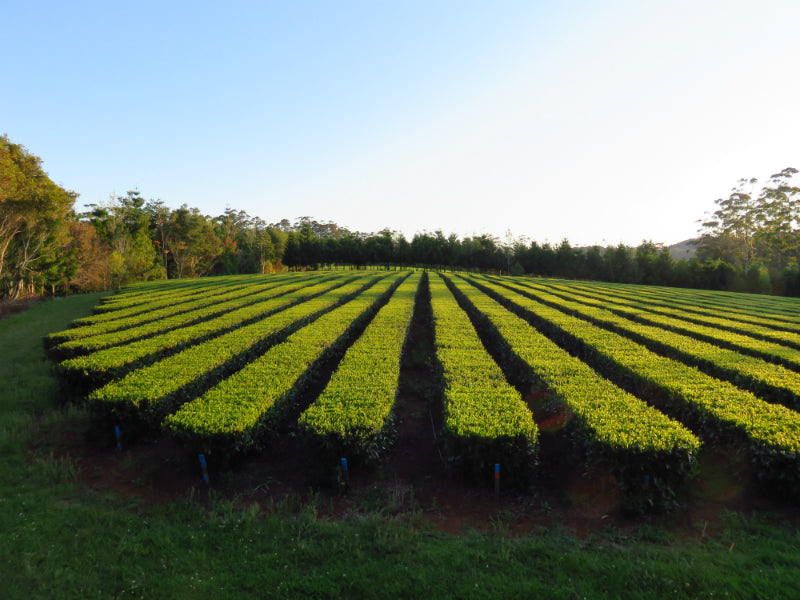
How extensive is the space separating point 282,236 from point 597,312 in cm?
6735

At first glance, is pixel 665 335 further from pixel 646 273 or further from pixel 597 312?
pixel 646 273

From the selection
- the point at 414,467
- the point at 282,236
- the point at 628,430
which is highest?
the point at 282,236

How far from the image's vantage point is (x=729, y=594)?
3.84 meters

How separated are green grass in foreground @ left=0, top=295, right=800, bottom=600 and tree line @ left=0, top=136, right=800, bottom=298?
29.1 meters

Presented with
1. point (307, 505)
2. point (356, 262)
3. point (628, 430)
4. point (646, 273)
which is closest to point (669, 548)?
point (628, 430)

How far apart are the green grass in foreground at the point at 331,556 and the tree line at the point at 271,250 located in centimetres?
2909

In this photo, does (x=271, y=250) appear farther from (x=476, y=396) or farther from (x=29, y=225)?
(x=476, y=396)

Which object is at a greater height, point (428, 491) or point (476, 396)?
point (476, 396)

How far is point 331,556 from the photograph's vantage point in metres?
4.48

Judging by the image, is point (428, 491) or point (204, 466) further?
point (428, 491)

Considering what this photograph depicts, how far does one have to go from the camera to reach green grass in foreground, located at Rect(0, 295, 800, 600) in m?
3.98

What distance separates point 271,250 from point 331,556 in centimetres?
7356

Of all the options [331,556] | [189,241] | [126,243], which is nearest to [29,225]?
[126,243]

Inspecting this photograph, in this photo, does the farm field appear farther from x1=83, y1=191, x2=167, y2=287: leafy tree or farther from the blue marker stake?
x1=83, y1=191, x2=167, y2=287: leafy tree
